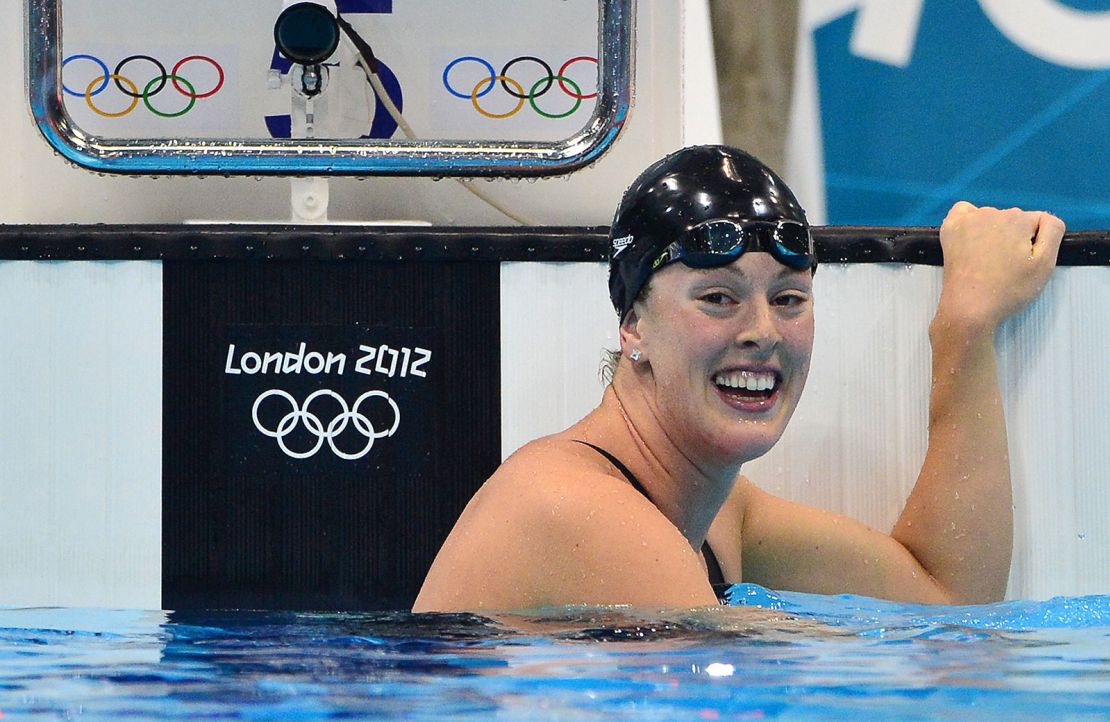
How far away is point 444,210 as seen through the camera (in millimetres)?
3459

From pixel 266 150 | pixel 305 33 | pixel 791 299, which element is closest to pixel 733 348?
pixel 791 299

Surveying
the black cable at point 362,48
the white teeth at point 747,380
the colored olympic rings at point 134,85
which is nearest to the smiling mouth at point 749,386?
the white teeth at point 747,380

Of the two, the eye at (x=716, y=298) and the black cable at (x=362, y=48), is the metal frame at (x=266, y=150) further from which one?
the eye at (x=716, y=298)

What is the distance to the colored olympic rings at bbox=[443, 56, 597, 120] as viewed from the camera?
350cm

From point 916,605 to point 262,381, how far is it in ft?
4.58

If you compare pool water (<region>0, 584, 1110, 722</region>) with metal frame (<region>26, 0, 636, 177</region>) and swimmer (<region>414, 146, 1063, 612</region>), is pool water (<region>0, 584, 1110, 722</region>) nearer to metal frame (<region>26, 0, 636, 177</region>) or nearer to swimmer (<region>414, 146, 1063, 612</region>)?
swimmer (<region>414, 146, 1063, 612</region>)

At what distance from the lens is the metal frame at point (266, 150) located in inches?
120

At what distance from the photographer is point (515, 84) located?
3.51 meters

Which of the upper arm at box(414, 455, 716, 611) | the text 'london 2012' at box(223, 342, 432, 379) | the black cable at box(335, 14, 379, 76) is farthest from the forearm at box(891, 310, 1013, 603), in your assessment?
the black cable at box(335, 14, 379, 76)

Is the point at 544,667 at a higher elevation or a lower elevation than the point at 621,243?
lower

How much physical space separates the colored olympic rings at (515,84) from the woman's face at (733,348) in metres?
1.05

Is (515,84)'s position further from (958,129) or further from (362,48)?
(958,129)

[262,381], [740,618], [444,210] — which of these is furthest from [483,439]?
[740,618]

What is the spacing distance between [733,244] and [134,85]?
1653mm
